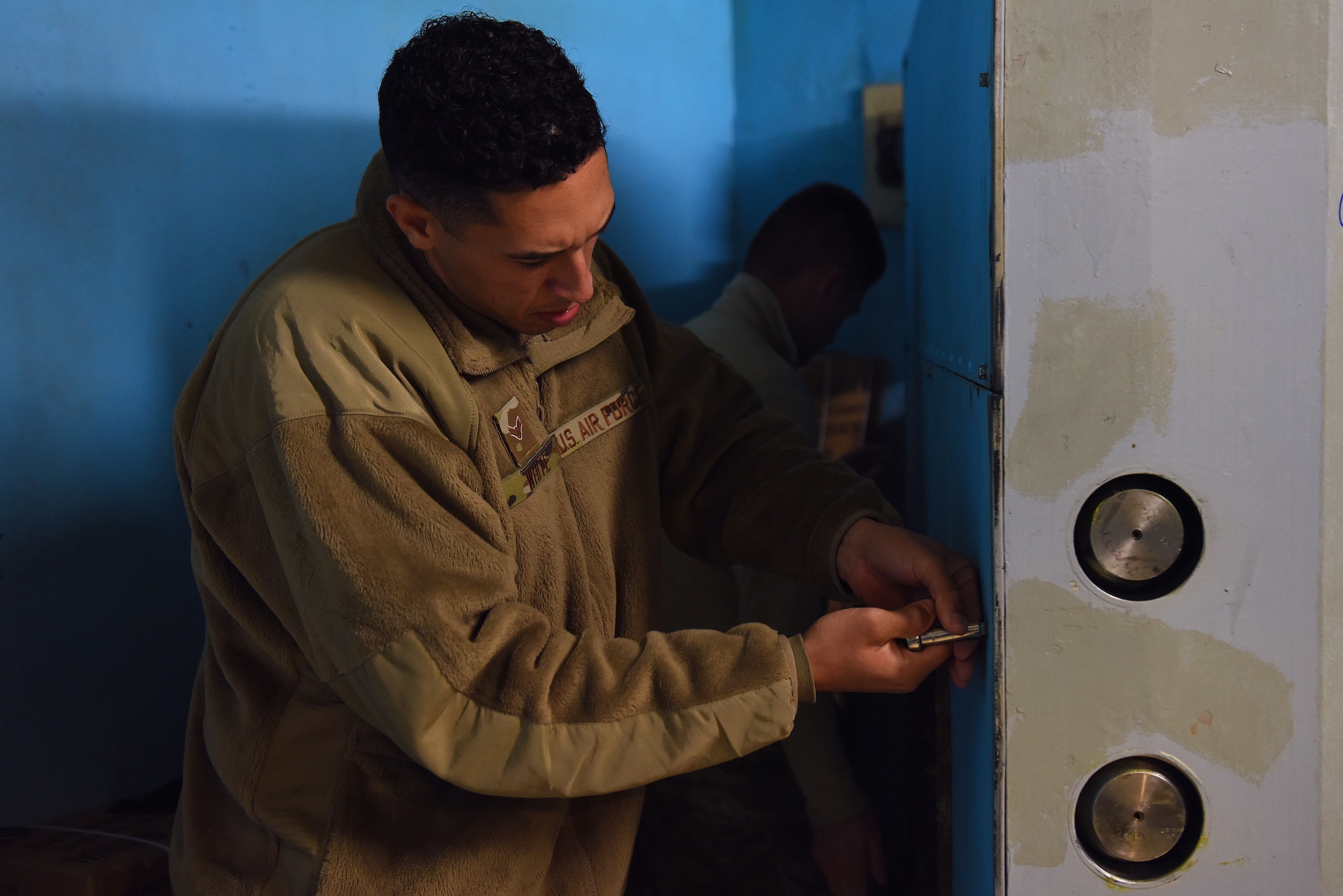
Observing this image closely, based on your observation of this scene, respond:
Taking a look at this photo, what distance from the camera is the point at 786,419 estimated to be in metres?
1.10

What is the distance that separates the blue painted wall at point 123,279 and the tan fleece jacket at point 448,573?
322mm

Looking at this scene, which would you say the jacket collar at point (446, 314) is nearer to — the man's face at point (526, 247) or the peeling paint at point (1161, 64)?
the man's face at point (526, 247)

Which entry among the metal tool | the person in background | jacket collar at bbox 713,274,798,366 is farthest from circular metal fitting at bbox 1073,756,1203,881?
jacket collar at bbox 713,274,798,366

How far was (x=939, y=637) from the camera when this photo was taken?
2.50ft

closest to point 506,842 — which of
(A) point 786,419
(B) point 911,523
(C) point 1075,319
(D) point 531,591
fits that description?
(D) point 531,591

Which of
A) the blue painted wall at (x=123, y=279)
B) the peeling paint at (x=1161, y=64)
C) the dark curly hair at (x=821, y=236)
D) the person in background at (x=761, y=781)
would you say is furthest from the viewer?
the dark curly hair at (x=821, y=236)

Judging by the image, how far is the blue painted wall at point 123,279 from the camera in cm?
111

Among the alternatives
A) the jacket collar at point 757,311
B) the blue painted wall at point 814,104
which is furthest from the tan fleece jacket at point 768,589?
the blue painted wall at point 814,104

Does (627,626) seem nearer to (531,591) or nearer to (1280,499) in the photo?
(531,591)

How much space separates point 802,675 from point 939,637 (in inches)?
4.3

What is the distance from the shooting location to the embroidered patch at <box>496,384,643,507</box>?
0.87 meters

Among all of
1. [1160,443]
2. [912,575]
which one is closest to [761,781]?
[912,575]

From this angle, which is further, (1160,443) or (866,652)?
(866,652)

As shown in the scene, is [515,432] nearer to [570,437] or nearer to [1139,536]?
[570,437]
